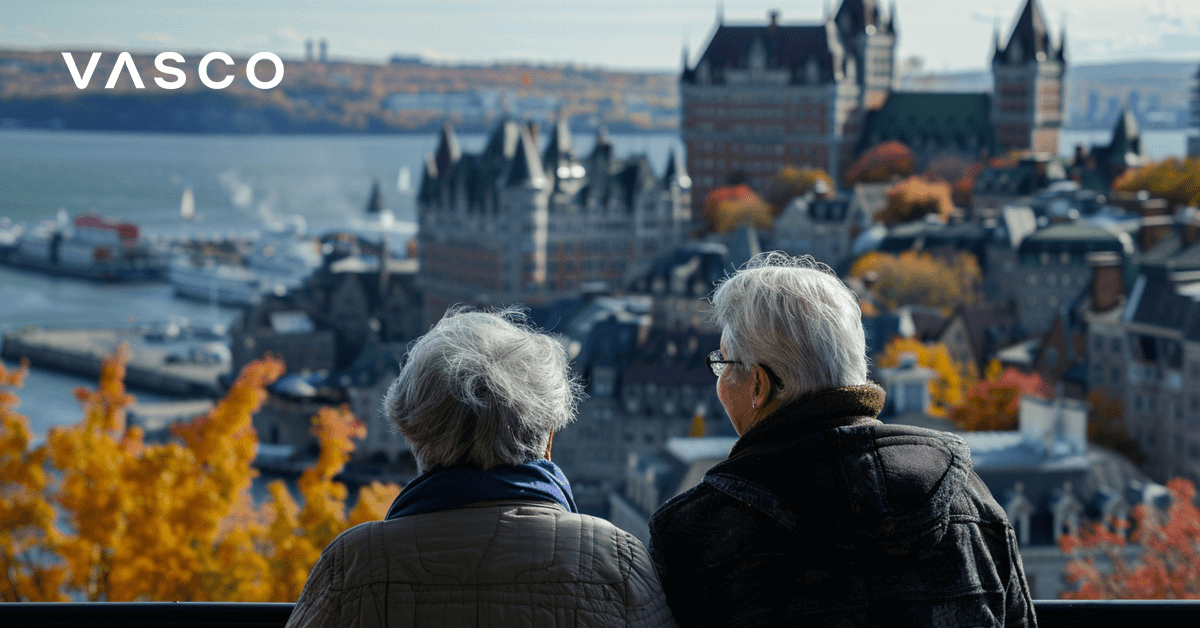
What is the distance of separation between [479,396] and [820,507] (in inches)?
15.6

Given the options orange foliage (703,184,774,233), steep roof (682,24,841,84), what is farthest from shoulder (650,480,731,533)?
steep roof (682,24,841,84)

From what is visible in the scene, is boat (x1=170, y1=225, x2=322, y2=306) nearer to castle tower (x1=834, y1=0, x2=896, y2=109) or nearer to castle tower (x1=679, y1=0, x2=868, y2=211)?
castle tower (x1=679, y1=0, x2=868, y2=211)

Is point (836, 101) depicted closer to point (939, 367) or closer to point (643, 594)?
point (939, 367)

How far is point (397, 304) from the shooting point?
38.9 meters

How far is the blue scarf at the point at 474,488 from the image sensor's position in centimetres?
160

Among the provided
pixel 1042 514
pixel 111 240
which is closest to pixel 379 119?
pixel 111 240

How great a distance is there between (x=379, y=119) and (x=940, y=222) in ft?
147

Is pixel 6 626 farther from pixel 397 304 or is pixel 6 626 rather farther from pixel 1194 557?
pixel 397 304

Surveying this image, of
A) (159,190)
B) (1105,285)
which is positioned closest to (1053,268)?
(1105,285)

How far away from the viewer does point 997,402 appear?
19609 millimetres

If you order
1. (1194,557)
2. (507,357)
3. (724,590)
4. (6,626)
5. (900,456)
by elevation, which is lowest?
(1194,557)

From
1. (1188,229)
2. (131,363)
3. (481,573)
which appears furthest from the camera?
(131,363)

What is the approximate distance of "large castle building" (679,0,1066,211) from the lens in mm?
42594

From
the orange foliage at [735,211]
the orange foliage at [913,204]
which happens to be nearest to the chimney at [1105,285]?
the orange foliage at [913,204]
